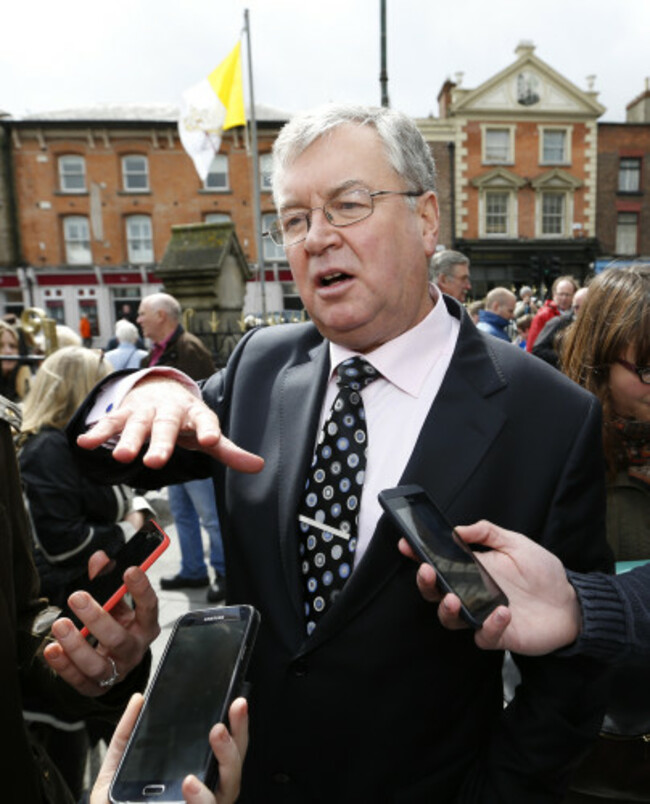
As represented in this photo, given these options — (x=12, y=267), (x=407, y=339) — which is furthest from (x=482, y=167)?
(x=407, y=339)

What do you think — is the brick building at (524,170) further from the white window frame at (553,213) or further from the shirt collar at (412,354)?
the shirt collar at (412,354)

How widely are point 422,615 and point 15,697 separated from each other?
0.95 meters

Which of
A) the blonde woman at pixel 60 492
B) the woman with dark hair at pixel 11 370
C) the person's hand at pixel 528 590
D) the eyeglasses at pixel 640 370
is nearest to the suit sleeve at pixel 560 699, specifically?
the person's hand at pixel 528 590

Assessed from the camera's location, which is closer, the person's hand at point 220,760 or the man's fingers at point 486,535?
the person's hand at point 220,760

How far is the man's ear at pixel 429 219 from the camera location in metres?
1.61

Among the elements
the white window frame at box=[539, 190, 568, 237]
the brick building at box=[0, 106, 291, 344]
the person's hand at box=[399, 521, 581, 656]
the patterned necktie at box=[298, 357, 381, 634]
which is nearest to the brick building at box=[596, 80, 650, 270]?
the white window frame at box=[539, 190, 568, 237]

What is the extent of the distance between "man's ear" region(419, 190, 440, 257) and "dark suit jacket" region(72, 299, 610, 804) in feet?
1.23

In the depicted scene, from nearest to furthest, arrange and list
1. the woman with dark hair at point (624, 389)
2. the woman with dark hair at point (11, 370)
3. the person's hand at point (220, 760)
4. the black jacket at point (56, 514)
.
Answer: the person's hand at point (220, 760), the woman with dark hair at point (624, 389), the black jacket at point (56, 514), the woman with dark hair at point (11, 370)

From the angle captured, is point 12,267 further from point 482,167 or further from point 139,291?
point 482,167

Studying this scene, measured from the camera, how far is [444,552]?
3.75ft

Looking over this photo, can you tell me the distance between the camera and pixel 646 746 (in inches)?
64.2

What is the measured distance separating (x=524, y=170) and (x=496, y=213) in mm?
2218

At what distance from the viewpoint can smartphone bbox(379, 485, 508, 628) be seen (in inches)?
A: 43.0

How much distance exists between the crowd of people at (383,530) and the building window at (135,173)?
26283mm
